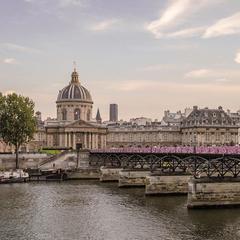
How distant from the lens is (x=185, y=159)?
239ft

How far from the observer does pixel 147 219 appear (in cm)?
5547

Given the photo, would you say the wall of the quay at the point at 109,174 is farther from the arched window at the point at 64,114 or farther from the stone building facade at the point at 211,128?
the arched window at the point at 64,114

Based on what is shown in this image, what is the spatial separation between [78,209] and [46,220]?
803 centimetres

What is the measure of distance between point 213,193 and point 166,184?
50.4 feet

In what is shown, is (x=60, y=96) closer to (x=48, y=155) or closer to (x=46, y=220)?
(x=48, y=155)

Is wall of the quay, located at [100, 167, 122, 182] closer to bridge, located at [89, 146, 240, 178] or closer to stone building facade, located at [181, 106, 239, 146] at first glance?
bridge, located at [89, 146, 240, 178]

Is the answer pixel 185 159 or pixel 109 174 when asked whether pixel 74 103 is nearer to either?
pixel 109 174

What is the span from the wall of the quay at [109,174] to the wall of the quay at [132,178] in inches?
519

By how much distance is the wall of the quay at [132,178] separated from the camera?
8973 centimetres

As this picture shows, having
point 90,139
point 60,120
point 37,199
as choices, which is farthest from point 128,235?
point 60,120

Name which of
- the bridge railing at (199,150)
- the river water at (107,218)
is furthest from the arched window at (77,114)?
the river water at (107,218)

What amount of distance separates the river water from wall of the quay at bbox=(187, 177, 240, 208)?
1.58 meters

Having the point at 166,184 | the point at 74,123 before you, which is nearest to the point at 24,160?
the point at 74,123

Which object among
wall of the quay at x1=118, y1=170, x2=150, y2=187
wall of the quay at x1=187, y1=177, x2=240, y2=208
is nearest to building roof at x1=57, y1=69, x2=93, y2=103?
wall of the quay at x1=118, y1=170, x2=150, y2=187
